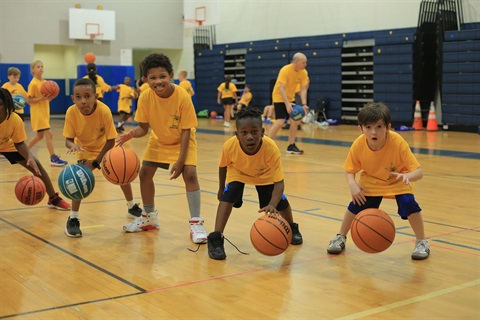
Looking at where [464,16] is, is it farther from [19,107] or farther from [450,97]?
[19,107]

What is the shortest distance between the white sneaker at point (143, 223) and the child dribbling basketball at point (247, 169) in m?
0.98

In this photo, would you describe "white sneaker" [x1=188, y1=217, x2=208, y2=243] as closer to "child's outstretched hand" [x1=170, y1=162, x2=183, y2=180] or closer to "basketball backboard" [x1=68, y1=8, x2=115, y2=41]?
"child's outstretched hand" [x1=170, y1=162, x2=183, y2=180]

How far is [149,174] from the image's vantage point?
540 centimetres

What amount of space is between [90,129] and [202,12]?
20165 millimetres

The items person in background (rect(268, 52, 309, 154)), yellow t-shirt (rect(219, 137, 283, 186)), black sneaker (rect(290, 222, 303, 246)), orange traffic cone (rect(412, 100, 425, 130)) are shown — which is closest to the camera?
yellow t-shirt (rect(219, 137, 283, 186))

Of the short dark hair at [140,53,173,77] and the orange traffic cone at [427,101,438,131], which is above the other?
the short dark hair at [140,53,173,77]

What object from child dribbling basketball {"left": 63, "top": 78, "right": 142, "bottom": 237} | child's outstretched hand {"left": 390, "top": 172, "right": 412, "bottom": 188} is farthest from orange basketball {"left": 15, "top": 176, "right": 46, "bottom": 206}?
child's outstretched hand {"left": 390, "top": 172, "right": 412, "bottom": 188}

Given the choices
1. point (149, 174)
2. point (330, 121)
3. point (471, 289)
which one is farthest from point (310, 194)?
point (330, 121)

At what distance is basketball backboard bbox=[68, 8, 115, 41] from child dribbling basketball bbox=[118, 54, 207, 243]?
21145mm

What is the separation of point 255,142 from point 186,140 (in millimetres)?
891

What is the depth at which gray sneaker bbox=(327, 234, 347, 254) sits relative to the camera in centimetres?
471

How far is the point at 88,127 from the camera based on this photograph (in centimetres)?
569

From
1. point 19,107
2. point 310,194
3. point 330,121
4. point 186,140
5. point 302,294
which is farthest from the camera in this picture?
point 330,121

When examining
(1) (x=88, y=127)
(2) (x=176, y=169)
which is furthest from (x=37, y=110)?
(2) (x=176, y=169)
